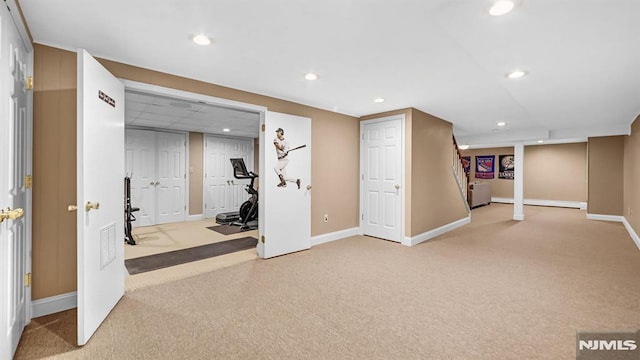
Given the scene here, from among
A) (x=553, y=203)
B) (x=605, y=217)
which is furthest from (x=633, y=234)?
(x=553, y=203)

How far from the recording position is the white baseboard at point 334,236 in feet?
14.7

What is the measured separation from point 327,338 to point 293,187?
238cm

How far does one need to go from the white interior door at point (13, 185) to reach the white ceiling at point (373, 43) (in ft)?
1.12

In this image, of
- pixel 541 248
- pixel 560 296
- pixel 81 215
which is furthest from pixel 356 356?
pixel 541 248

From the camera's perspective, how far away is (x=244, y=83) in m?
3.33

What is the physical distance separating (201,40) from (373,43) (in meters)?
1.39

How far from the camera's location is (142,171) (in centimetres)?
617

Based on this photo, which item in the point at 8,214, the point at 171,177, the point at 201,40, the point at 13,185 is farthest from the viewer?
the point at 171,177

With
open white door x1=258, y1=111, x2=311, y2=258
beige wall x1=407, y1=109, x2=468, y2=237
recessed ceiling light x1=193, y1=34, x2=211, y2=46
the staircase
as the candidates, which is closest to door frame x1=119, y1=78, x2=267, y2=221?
open white door x1=258, y1=111, x2=311, y2=258

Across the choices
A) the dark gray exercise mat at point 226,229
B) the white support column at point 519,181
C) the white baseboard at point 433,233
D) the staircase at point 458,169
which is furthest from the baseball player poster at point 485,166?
the dark gray exercise mat at point 226,229

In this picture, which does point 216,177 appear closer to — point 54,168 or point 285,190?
point 285,190

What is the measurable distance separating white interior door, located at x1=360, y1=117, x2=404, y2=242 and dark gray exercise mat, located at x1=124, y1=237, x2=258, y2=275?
2.13 m

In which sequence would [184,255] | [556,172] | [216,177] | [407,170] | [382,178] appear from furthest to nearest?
[556,172] < [216,177] < [382,178] < [407,170] < [184,255]

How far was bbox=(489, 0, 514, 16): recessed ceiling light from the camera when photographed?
1.71 m
